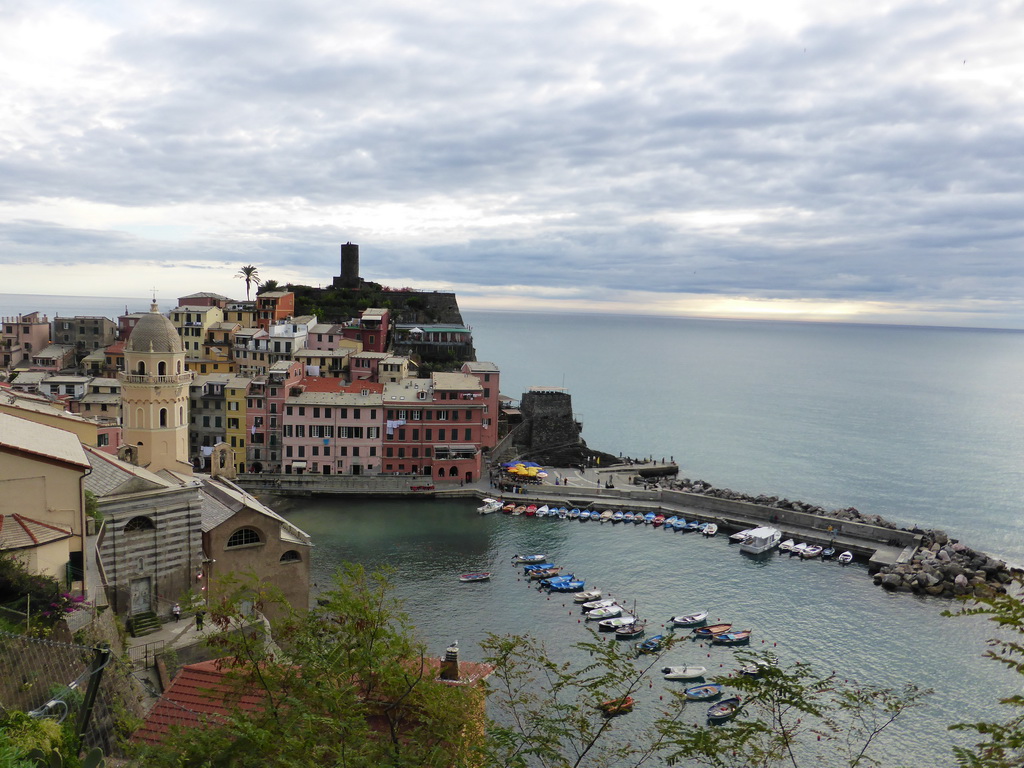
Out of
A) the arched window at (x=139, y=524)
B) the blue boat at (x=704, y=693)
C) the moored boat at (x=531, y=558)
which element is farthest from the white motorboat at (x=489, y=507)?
the arched window at (x=139, y=524)

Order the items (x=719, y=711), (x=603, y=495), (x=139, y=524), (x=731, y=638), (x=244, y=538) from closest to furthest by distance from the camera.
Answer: (x=139, y=524) → (x=719, y=711) → (x=244, y=538) → (x=731, y=638) → (x=603, y=495)

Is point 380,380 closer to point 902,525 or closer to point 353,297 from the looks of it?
point 353,297

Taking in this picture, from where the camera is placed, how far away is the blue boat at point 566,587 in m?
42.2

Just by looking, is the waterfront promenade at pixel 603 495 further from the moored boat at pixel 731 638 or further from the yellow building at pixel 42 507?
the yellow building at pixel 42 507

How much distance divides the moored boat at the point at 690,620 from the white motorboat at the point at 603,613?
9.17ft

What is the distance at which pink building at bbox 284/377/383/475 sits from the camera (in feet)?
207

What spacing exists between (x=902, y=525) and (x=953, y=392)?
119m

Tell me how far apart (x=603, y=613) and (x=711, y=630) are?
5.46 meters

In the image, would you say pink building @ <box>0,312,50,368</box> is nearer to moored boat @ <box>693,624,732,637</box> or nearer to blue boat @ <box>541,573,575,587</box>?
blue boat @ <box>541,573,575,587</box>

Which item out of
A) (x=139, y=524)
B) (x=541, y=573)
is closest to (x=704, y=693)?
(x=541, y=573)

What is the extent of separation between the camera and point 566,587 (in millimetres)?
42312

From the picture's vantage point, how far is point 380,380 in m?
73.8

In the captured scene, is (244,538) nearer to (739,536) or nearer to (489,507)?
(489,507)

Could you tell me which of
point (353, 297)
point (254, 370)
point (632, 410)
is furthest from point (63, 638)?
point (632, 410)
